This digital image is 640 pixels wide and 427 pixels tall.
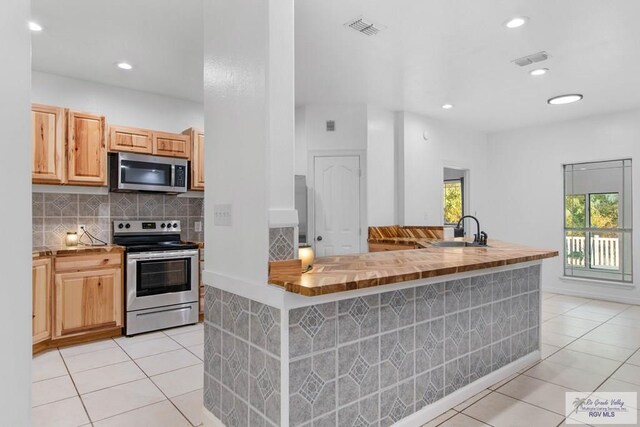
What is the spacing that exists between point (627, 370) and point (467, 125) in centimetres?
420

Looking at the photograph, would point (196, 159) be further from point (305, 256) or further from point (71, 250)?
point (305, 256)

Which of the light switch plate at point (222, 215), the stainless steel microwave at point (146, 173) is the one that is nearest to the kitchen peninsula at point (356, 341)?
the light switch plate at point (222, 215)

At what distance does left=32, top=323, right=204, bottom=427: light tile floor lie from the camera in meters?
2.25

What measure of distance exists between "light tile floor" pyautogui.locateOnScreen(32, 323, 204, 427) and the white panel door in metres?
2.17

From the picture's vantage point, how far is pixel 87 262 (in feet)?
11.8

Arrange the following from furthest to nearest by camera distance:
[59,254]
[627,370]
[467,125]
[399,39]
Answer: [467,125] < [59,254] < [399,39] < [627,370]

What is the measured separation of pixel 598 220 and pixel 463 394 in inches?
183

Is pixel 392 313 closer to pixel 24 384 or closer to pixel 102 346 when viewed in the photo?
pixel 24 384

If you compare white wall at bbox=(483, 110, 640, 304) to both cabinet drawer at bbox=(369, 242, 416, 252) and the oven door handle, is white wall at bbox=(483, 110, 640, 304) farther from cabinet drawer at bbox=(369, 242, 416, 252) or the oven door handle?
the oven door handle

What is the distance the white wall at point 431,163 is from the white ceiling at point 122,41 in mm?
3011

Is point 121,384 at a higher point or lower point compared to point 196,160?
lower

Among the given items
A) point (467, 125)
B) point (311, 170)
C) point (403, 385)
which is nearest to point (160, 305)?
point (311, 170)

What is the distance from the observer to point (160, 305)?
396 cm

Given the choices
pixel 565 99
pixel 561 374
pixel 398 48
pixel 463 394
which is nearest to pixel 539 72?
pixel 565 99
